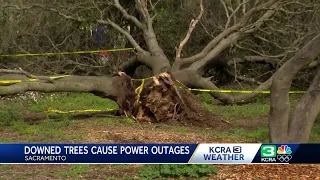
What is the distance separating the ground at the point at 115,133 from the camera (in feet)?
21.6

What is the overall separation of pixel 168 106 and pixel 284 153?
511 centimetres

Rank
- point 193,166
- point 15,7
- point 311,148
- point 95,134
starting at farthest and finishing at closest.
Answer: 1. point 15,7
2. point 95,134
3. point 193,166
4. point 311,148

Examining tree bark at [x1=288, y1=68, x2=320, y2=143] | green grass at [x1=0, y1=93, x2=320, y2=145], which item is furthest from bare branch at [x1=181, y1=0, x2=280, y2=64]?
tree bark at [x1=288, y1=68, x2=320, y2=143]

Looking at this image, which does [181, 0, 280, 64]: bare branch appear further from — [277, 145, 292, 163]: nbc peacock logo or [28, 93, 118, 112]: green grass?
[277, 145, 292, 163]: nbc peacock logo


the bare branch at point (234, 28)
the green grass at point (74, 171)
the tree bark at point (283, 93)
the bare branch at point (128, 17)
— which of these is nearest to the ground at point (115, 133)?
the green grass at point (74, 171)

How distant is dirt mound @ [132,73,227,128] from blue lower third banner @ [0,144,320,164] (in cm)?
487

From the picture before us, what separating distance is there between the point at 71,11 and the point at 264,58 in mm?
5272

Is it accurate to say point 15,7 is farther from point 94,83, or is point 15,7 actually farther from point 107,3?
point 94,83

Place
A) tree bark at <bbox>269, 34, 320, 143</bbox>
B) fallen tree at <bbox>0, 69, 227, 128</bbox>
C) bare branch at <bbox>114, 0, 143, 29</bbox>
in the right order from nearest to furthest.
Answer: tree bark at <bbox>269, 34, 320, 143</bbox>
fallen tree at <bbox>0, 69, 227, 128</bbox>
bare branch at <bbox>114, 0, 143, 29</bbox>

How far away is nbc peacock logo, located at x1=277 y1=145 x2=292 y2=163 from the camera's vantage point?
5.62m

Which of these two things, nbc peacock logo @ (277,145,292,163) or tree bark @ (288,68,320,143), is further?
tree bark @ (288,68,320,143)

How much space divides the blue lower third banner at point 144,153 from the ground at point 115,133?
35.2 inches

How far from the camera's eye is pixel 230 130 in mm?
10141

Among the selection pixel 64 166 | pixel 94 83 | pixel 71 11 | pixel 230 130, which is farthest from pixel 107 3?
pixel 64 166
